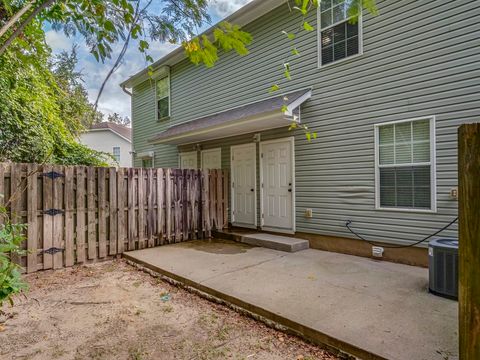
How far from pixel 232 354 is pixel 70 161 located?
6726 millimetres

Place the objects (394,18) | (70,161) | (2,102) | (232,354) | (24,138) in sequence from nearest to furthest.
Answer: (232,354), (394,18), (2,102), (24,138), (70,161)

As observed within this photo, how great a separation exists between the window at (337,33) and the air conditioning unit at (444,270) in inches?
149

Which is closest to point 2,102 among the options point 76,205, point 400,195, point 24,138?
point 24,138

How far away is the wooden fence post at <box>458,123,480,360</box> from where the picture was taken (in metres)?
1.08

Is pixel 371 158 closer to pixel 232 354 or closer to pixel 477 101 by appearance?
pixel 477 101

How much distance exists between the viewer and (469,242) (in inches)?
44.2

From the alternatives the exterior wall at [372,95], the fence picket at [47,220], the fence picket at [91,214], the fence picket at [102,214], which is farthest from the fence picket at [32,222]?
the exterior wall at [372,95]

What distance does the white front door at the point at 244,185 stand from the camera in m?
7.43

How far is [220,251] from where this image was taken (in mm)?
5785

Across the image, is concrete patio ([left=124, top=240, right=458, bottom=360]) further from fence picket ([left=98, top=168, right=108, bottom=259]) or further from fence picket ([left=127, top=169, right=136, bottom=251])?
fence picket ([left=98, top=168, right=108, bottom=259])

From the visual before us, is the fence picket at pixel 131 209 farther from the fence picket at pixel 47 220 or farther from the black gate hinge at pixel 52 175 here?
the fence picket at pixel 47 220

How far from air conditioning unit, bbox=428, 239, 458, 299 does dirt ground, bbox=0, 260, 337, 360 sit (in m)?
1.86

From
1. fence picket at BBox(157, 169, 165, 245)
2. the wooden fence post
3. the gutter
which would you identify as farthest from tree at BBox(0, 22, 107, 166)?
the wooden fence post

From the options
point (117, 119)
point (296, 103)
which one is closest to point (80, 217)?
point (296, 103)
